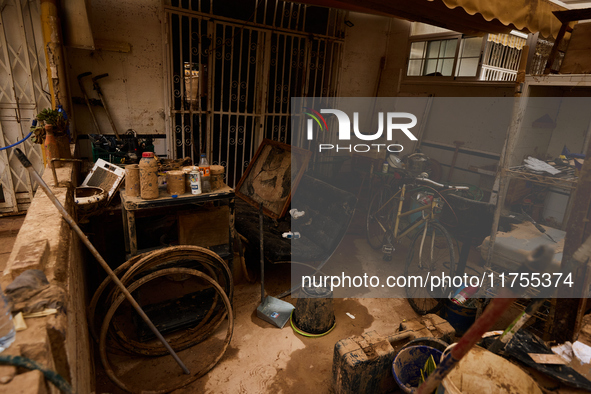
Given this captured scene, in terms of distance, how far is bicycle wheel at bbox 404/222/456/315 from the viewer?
141 inches

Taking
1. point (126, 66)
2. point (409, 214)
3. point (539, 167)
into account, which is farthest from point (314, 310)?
point (126, 66)

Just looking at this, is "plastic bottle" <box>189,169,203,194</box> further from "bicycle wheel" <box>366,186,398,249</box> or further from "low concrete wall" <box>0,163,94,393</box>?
"bicycle wheel" <box>366,186,398,249</box>

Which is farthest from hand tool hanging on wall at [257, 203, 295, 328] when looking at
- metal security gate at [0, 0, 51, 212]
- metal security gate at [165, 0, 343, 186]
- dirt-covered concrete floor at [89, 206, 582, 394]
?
metal security gate at [0, 0, 51, 212]

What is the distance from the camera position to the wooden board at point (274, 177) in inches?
166

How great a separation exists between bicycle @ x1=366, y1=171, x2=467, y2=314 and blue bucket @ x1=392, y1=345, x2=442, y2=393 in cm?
105

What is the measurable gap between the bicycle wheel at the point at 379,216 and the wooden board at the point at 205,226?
2523mm

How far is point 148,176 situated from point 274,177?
80.3 inches

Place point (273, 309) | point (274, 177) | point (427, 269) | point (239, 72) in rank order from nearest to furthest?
point (273, 309)
point (427, 269)
point (274, 177)
point (239, 72)

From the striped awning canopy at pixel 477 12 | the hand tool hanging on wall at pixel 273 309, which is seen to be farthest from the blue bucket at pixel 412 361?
the striped awning canopy at pixel 477 12

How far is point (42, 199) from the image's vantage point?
2.44 meters

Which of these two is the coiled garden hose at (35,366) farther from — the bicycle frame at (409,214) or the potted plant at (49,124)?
the bicycle frame at (409,214)

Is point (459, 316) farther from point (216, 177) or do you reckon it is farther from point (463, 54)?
point (463, 54)

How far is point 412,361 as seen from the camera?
2.50 metres

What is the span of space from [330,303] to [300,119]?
13.6 feet
